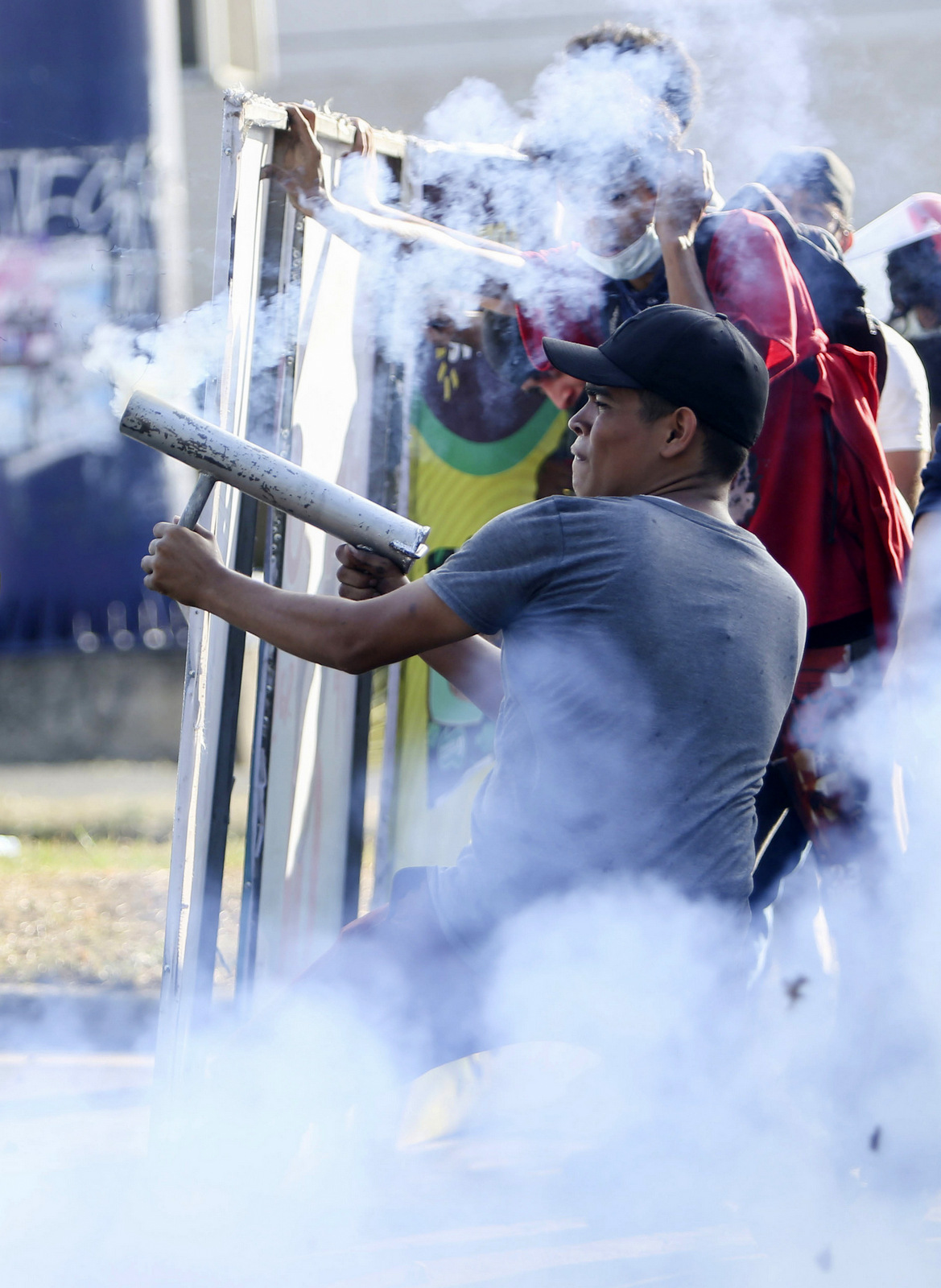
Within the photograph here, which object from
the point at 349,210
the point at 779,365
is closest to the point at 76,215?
the point at 349,210

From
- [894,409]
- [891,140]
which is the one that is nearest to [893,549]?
[894,409]

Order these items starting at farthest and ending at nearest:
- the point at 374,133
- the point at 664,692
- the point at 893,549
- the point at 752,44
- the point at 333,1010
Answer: the point at 752,44
the point at 374,133
the point at 893,549
the point at 333,1010
the point at 664,692

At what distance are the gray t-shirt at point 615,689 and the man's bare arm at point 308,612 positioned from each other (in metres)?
0.04

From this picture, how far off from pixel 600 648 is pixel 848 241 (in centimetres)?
166

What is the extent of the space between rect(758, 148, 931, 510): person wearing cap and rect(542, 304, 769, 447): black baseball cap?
110cm

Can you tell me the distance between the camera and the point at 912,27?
5.72m

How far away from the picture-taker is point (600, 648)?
1.66 m

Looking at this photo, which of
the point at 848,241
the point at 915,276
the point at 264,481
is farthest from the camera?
the point at 915,276

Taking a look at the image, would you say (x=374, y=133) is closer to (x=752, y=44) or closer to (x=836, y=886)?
(x=752, y=44)

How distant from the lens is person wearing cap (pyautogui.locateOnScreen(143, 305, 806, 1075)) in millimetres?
1663

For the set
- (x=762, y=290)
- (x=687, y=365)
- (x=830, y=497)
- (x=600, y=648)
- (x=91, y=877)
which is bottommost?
(x=91, y=877)

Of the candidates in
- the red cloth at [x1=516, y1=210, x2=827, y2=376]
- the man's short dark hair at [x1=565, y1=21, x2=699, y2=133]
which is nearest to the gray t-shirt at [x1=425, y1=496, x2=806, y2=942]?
the red cloth at [x1=516, y1=210, x2=827, y2=376]

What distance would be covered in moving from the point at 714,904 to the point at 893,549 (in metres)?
1.00

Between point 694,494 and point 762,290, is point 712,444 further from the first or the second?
point 762,290
